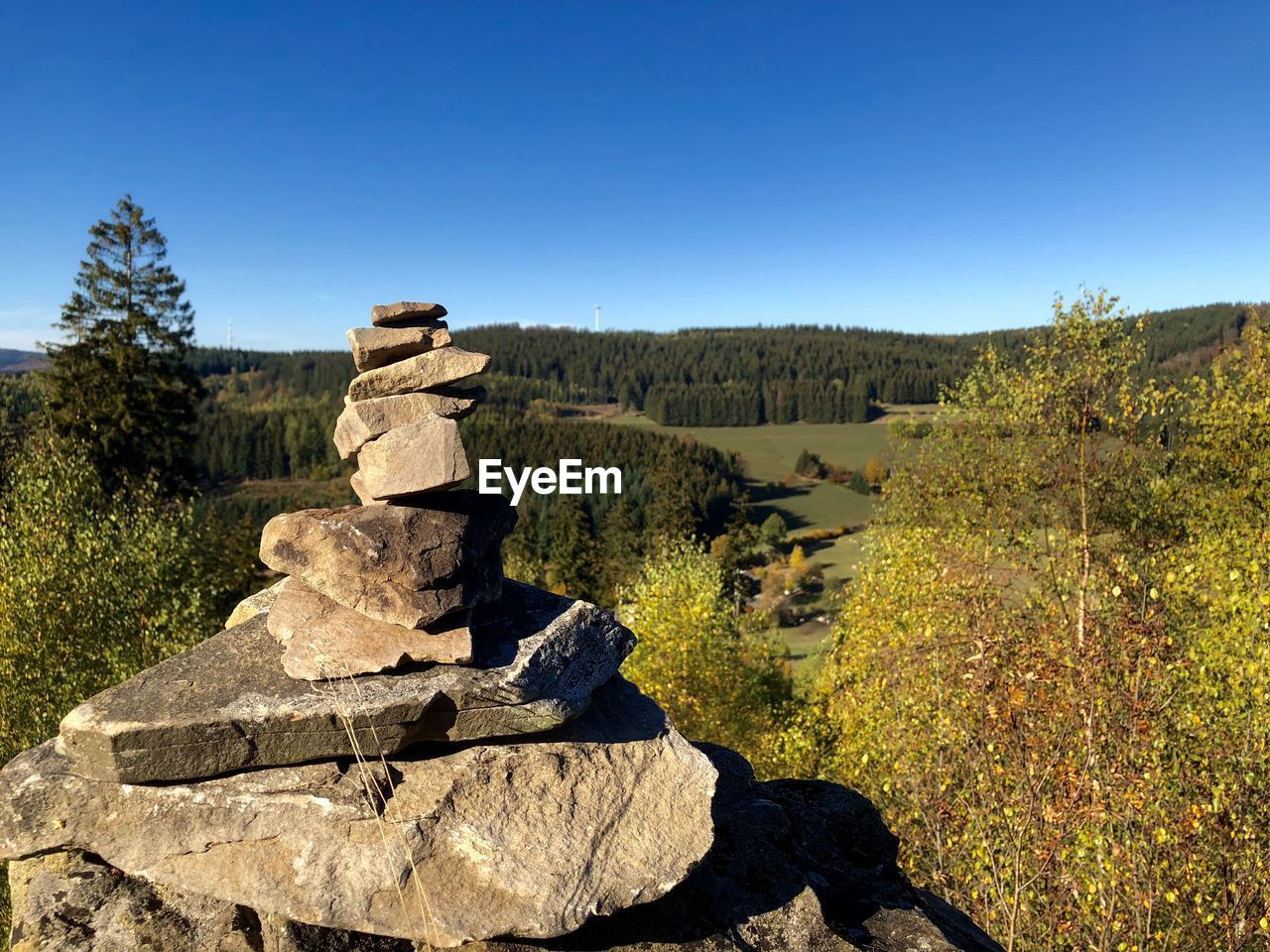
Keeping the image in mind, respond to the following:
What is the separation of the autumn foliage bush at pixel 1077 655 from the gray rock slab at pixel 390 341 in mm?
8186

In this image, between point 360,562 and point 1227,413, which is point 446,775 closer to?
point 360,562

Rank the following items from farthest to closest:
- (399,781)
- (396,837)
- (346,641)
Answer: (346,641) → (399,781) → (396,837)

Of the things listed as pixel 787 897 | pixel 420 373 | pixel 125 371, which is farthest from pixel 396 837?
pixel 125 371

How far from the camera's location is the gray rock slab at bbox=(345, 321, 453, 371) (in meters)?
7.62

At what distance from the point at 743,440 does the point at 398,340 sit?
523 ft

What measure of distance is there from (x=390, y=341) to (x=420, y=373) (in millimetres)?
418

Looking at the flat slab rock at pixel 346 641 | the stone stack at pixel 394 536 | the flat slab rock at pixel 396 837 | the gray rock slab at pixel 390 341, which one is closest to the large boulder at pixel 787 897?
the flat slab rock at pixel 396 837

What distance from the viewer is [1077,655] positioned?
1167 cm

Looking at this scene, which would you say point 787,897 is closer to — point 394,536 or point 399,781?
point 399,781

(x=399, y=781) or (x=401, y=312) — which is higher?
(x=401, y=312)

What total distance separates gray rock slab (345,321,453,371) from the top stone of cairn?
0.32ft

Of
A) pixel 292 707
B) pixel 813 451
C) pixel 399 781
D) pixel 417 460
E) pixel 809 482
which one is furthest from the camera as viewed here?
pixel 813 451

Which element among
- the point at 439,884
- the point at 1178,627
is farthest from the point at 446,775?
the point at 1178,627

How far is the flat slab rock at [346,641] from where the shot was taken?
22.4ft
